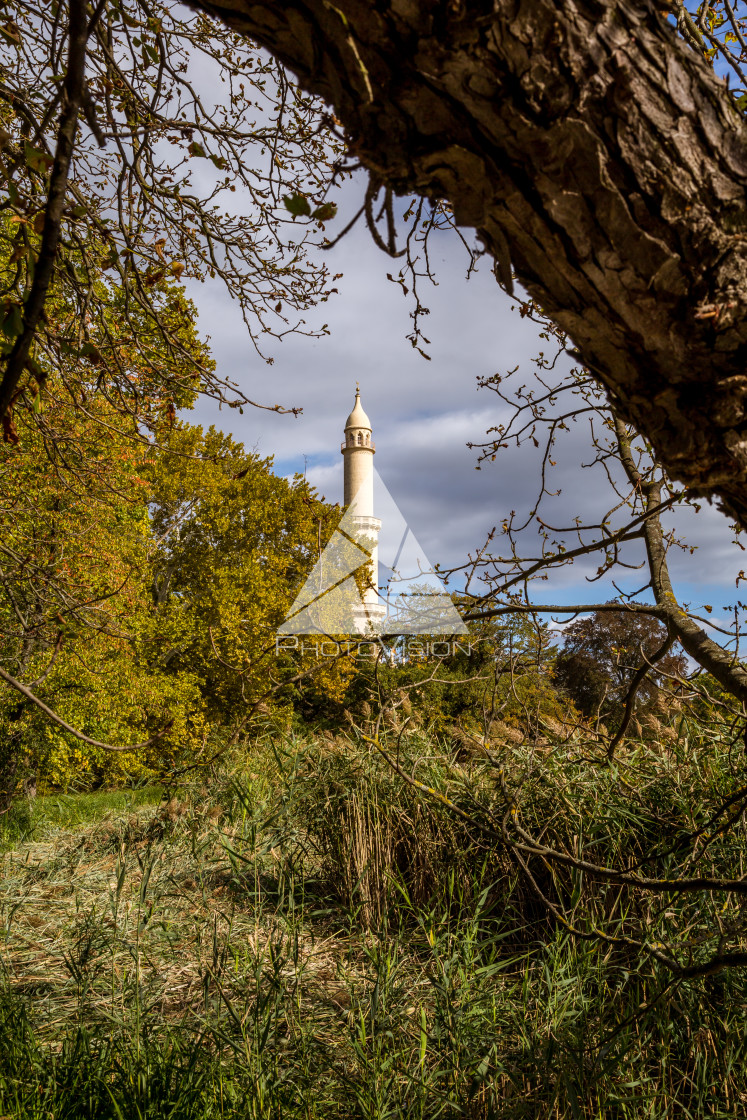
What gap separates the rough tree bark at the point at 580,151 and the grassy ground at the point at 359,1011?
1296mm

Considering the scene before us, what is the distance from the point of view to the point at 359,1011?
2.73 meters

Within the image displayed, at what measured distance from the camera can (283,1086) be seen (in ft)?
7.81

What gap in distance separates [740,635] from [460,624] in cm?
82

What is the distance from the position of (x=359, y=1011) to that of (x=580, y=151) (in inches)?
113

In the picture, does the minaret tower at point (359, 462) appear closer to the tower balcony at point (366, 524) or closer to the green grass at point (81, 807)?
the tower balcony at point (366, 524)

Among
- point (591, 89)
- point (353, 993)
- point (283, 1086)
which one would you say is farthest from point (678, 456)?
point (353, 993)

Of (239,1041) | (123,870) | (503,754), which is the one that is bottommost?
(239,1041)

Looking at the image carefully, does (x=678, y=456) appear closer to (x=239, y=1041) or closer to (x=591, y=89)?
(x=591, y=89)

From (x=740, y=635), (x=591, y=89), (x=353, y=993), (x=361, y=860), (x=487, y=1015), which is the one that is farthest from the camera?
(x=361, y=860)

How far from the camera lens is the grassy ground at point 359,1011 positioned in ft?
7.50

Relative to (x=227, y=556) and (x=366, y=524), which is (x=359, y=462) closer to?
(x=366, y=524)

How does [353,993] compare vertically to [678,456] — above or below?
below

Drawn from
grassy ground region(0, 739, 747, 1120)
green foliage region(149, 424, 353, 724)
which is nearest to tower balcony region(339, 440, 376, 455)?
green foliage region(149, 424, 353, 724)

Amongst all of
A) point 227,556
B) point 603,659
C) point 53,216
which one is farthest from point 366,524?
point 53,216
